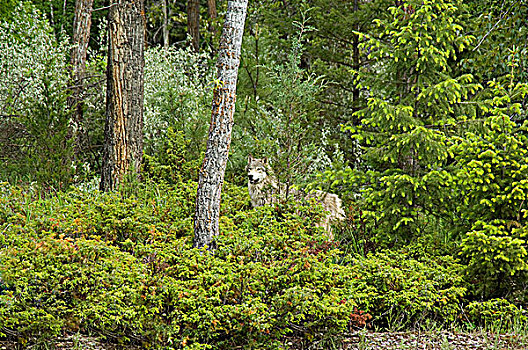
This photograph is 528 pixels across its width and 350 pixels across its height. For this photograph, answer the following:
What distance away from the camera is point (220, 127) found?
4887 millimetres

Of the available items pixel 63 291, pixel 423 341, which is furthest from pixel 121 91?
pixel 423 341

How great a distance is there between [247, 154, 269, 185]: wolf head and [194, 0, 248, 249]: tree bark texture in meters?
1.67

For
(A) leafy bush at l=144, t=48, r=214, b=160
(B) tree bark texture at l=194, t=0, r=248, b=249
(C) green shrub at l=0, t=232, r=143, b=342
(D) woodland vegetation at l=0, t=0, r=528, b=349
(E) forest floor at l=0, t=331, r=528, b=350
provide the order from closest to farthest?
(C) green shrub at l=0, t=232, r=143, b=342 → (D) woodland vegetation at l=0, t=0, r=528, b=349 → (E) forest floor at l=0, t=331, r=528, b=350 → (B) tree bark texture at l=194, t=0, r=248, b=249 → (A) leafy bush at l=144, t=48, r=214, b=160

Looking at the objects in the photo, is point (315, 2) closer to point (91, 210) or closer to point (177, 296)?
point (91, 210)

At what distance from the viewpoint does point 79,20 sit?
11.1 metres

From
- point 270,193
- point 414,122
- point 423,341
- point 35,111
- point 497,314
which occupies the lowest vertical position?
point 423,341

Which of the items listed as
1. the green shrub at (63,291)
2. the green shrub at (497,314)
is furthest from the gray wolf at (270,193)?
the green shrub at (63,291)

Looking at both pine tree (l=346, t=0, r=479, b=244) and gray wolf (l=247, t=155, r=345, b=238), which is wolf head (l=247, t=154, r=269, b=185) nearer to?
gray wolf (l=247, t=155, r=345, b=238)

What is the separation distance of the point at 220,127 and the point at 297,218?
135cm

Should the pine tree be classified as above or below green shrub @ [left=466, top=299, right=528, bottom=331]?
above

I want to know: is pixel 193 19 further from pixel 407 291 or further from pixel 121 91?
pixel 407 291

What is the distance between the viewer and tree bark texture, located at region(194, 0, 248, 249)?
4.87 meters

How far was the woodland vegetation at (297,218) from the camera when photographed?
3859 mm

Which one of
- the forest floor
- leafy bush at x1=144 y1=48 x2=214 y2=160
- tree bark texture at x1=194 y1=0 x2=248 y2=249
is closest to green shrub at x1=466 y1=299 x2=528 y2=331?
the forest floor
